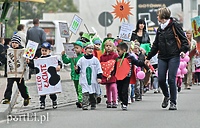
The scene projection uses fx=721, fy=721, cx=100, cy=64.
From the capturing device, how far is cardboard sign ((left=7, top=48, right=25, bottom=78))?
47.2 feet

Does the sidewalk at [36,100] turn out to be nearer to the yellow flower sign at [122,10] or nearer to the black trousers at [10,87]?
the black trousers at [10,87]

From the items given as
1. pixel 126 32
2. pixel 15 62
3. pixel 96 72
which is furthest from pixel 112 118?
pixel 126 32

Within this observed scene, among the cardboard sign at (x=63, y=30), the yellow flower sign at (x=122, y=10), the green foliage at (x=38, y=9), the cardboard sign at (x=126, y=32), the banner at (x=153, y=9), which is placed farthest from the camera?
the green foliage at (x=38, y=9)

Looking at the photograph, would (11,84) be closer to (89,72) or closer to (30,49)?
(30,49)

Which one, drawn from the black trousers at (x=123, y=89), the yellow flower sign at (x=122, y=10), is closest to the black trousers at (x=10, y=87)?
the black trousers at (x=123, y=89)

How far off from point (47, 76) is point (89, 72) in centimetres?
86

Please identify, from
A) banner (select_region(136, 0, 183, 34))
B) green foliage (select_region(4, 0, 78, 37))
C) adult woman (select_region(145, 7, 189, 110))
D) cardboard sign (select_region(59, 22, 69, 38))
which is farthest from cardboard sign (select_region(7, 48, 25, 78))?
green foliage (select_region(4, 0, 78, 37))

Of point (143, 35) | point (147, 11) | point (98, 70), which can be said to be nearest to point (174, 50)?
Result: point (98, 70)

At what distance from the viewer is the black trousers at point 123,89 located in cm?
1436

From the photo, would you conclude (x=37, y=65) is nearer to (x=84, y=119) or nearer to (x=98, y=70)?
(x=98, y=70)

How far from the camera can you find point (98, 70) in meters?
14.7

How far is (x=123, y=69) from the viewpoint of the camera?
48.4 ft

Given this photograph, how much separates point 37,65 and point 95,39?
92.0 inches

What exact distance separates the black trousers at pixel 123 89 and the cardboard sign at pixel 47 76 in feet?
3.95
